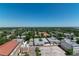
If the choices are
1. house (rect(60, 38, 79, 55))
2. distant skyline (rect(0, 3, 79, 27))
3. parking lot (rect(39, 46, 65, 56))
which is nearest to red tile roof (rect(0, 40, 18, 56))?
distant skyline (rect(0, 3, 79, 27))

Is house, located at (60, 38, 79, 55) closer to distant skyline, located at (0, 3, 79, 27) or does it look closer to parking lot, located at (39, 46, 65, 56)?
parking lot, located at (39, 46, 65, 56)

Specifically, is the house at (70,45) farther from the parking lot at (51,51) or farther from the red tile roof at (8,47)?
the red tile roof at (8,47)

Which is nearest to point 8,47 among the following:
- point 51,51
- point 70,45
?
point 51,51

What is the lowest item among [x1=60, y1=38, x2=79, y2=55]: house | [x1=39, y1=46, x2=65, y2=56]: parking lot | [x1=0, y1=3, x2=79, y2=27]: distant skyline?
[x1=39, y1=46, x2=65, y2=56]: parking lot

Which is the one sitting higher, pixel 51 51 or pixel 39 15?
pixel 39 15

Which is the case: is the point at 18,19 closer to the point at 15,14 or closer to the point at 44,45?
the point at 15,14

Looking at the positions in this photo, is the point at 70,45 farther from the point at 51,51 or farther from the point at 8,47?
the point at 8,47
